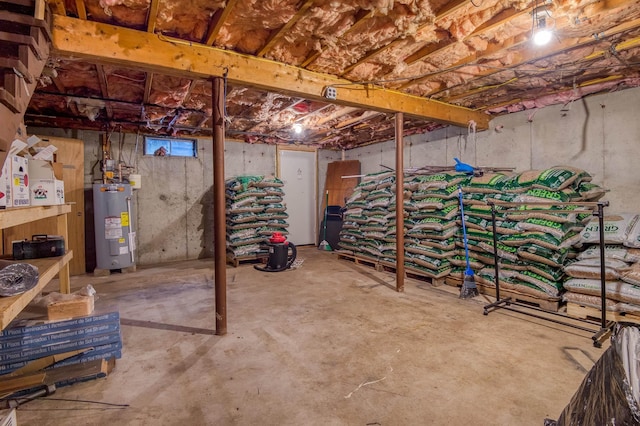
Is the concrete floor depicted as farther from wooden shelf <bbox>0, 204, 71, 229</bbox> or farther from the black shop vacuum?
the black shop vacuum

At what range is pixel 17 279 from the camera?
1713 millimetres

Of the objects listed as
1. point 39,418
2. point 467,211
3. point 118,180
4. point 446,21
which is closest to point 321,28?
point 446,21

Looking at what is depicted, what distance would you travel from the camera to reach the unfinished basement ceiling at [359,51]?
244 cm

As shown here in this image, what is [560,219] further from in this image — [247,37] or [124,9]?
[124,9]

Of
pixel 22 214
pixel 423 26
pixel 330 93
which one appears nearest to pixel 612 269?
pixel 423 26

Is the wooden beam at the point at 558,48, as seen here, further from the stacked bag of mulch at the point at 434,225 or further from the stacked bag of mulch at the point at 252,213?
the stacked bag of mulch at the point at 252,213

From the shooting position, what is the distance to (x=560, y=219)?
3420mm

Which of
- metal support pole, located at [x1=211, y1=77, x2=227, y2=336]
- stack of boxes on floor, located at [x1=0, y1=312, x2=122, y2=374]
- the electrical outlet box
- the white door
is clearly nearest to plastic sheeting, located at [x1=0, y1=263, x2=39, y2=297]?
stack of boxes on floor, located at [x1=0, y1=312, x2=122, y2=374]

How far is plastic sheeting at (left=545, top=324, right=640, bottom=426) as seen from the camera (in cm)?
92

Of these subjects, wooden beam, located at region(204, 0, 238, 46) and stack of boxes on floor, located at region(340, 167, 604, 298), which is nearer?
wooden beam, located at region(204, 0, 238, 46)

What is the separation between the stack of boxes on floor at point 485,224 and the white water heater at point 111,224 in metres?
3.85

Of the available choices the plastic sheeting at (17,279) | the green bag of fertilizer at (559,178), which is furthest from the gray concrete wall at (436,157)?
the plastic sheeting at (17,279)

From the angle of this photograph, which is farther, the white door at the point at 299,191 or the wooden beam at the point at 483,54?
the white door at the point at 299,191

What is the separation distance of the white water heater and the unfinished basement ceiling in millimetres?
1169
